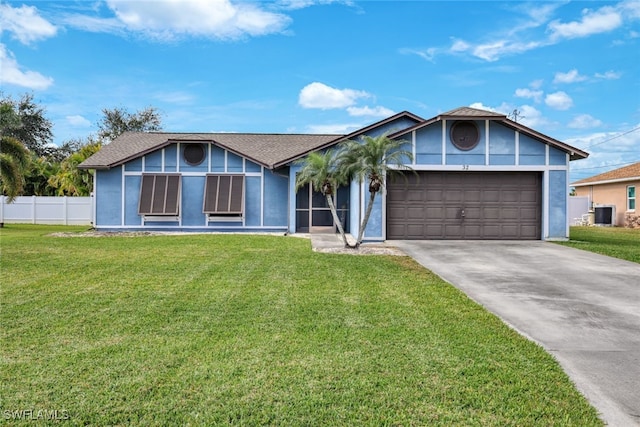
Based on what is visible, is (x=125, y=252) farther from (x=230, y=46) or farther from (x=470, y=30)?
(x=470, y=30)

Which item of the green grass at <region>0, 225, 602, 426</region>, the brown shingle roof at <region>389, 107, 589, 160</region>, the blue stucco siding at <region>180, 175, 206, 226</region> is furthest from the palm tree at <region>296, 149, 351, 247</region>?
the blue stucco siding at <region>180, 175, 206, 226</region>

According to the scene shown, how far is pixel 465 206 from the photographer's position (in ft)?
47.1

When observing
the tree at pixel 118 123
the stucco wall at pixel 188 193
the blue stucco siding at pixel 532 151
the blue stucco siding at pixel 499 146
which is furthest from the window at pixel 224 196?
the tree at pixel 118 123

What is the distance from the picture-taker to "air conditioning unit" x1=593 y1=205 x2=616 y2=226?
81.2 feet

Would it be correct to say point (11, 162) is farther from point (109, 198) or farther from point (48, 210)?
point (48, 210)

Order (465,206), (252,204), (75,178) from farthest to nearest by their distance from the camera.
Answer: (75,178), (252,204), (465,206)

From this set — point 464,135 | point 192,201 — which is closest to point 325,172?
point 464,135

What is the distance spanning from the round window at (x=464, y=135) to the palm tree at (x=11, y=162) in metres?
16.7

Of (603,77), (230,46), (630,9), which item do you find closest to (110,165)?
(230,46)

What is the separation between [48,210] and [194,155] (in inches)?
493

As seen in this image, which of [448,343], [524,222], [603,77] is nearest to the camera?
[448,343]

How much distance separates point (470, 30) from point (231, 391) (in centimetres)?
1606

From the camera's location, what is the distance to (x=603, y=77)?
22984 millimetres

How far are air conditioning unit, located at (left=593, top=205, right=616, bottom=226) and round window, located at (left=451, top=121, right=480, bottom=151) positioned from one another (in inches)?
626
